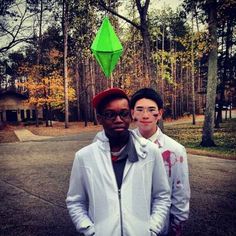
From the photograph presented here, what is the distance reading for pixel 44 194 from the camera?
7996mm

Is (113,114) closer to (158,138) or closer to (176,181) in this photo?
(158,138)

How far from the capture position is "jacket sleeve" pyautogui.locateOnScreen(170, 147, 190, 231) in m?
3.07

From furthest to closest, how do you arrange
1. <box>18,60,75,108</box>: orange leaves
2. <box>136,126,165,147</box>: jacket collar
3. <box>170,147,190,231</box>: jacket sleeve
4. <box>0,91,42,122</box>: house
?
<box>0,91,42,122</box>: house → <box>18,60,75,108</box>: orange leaves → <box>136,126,165,147</box>: jacket collar → <box>170,147,190,231</box>: jacket sleeve

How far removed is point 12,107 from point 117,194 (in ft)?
167

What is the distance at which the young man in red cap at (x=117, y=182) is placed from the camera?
2410 millimetres

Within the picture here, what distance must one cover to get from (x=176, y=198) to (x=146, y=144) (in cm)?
80

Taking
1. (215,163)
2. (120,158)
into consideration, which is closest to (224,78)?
(215,163)

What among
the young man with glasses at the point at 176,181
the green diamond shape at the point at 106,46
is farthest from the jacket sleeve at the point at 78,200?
the green diamond shape at the point at 106,46

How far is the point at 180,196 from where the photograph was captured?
122 inches

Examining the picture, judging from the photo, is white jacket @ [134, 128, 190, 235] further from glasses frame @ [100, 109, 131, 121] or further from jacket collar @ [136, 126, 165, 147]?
glasses frame @ [100, 109, 131, 121]

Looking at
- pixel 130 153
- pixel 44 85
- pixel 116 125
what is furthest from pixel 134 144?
pixel 44 85

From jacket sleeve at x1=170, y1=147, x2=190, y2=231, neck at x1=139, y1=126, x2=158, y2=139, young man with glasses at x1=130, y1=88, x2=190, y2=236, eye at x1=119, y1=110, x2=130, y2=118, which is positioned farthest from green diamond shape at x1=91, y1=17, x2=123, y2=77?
jacket sleeve at x1=170, y1=147, x2=190, y2=231

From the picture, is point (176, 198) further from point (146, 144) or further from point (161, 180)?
point (146, 144)

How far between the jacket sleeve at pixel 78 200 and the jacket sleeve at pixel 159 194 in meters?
0.53
